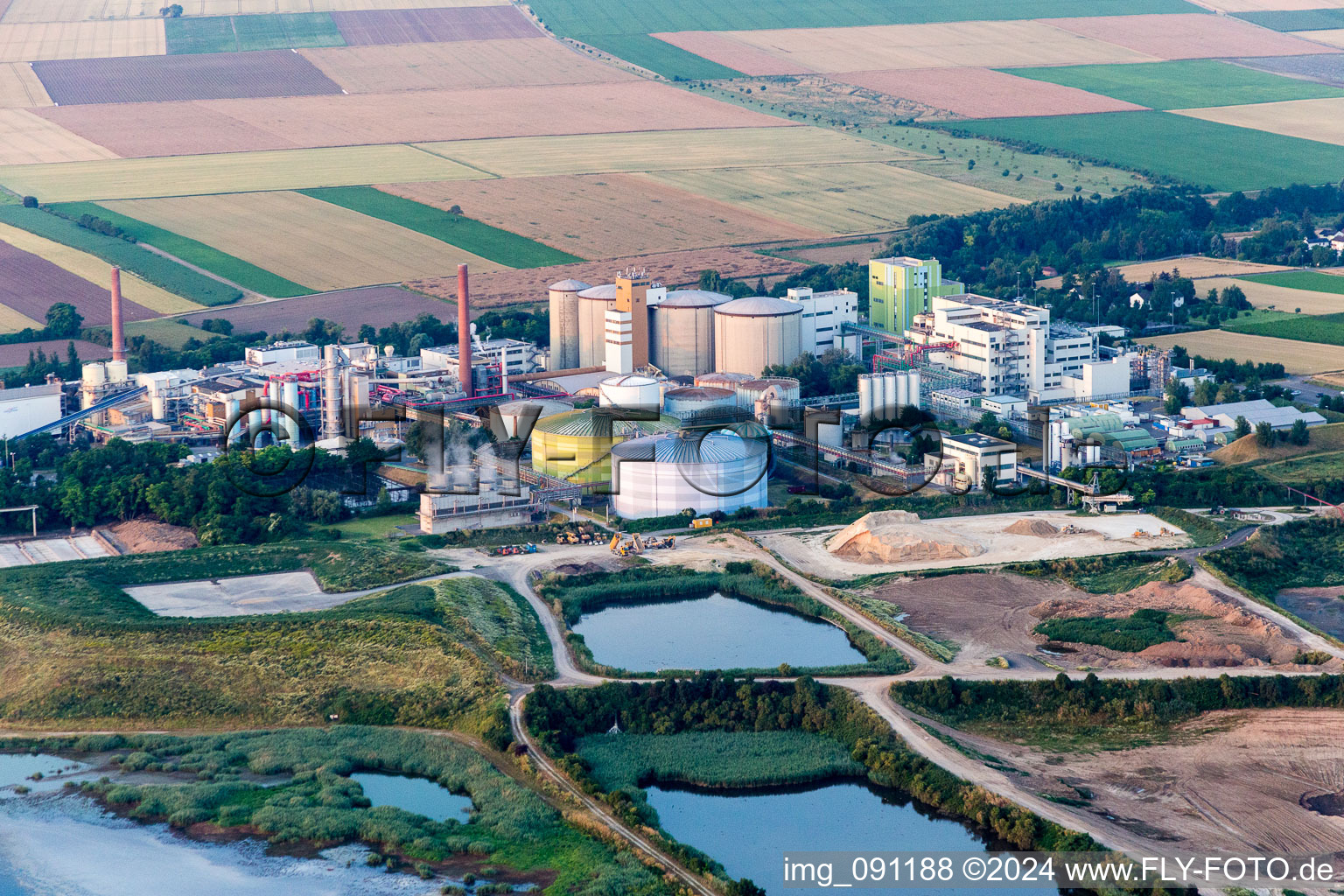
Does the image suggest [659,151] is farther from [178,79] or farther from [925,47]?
[925,47]

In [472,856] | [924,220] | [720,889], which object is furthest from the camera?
[924,220]

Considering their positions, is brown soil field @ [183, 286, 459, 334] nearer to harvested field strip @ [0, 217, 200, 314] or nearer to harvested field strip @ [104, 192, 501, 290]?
Result: harvested field strip @ [0, 217, 200, 314]

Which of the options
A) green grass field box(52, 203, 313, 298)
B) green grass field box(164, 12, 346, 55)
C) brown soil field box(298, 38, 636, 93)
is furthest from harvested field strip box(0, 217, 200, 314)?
green grass field box(164, 12, 346, 55)

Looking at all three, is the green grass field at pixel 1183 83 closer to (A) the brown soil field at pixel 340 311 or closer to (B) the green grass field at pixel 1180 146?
(B) the green grass field at pixel 1180 146

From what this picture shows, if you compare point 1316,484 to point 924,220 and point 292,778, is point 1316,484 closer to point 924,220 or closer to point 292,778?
point 292,778

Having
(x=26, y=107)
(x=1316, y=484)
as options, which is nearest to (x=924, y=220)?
(x=1316, y=484)

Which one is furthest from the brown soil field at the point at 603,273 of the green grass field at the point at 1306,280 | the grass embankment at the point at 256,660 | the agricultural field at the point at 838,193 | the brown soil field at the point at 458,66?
the brown soil field at the point at 458,66
